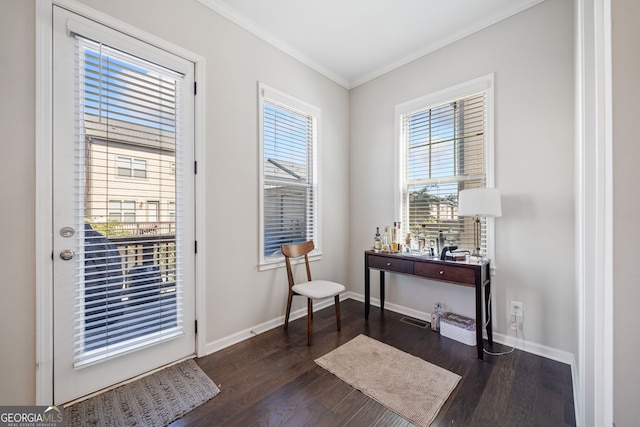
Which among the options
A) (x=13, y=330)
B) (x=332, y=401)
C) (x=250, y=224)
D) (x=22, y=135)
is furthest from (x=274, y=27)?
(x=332, y=401)

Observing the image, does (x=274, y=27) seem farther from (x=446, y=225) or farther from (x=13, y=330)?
(x=13, y=330)

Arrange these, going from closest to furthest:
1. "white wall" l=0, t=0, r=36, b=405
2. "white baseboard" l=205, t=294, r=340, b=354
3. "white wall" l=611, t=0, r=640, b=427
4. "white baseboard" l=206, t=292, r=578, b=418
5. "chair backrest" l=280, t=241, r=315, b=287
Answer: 1. "white wall" l=611, t=0, r=640, b=427
2. "white wall" l=0, t=0, r=36, b=405
3. "white baseboard" l=206, t=292, r=578, b=418
4. "white baseboard" l=205, t=294, r=340, b=354
5. "chair backrest" l=280, t=241, r=315, b=287

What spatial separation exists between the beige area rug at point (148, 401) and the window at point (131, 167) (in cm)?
146

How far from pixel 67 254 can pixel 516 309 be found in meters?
3.41

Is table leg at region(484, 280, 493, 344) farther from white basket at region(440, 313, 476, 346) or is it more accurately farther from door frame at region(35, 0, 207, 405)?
door frame at region(35, 0, 207, 405)

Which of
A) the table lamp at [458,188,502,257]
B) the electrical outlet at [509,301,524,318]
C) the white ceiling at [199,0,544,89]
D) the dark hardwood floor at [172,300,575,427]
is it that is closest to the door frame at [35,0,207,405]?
the dark hardwood floor at [172,300,575,427]

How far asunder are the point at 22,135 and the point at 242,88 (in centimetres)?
156

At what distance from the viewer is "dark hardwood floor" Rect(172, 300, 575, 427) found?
1464mm

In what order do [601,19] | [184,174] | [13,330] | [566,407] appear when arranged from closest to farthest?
[601,19], [13,330], [566,407], [184,174]

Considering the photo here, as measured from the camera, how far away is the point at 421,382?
1769 mm

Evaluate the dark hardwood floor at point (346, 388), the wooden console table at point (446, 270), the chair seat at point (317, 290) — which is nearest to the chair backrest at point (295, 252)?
the chair seat at point (317, 290)

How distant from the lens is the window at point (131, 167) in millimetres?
1740

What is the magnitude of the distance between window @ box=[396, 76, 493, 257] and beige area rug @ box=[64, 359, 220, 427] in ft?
8.03

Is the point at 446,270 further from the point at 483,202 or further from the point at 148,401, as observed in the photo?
the point at 148,401
